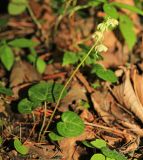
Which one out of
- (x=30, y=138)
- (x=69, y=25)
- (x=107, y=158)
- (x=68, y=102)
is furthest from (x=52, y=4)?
(x=107, y=158)

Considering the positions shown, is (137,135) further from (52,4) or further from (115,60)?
(52,4)

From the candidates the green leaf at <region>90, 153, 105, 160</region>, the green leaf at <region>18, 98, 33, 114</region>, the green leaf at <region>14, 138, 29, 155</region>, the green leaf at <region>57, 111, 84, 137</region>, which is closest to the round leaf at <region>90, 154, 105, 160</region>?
the green leaf at <region>90, 153, 105, 160</region>

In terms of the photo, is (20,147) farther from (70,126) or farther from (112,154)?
(112,154)

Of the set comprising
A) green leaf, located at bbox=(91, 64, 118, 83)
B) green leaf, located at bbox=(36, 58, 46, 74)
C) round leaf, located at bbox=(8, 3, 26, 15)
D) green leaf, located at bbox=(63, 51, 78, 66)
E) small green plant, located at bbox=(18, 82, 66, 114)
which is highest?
round leaf, located at bbox=(8, 3, 26, 15)

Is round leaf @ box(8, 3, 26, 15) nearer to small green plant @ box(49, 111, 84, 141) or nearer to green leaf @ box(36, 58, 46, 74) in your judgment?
green leaf @ box(36, 58, 46, 74)

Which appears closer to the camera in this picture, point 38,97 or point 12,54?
point 38,97

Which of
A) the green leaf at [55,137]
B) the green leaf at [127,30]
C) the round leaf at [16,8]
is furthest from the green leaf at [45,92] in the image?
the round leaf at [16,8]

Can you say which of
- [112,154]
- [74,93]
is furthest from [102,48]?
[74,93]
